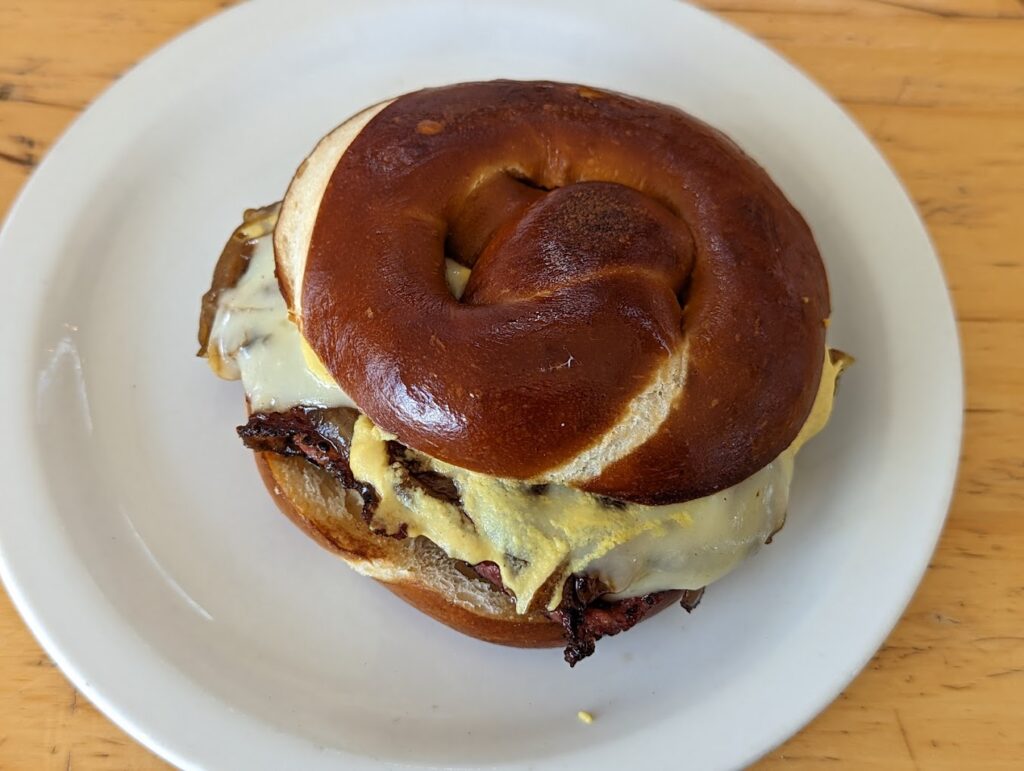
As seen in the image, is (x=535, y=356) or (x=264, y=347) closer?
(x=535, y=356)

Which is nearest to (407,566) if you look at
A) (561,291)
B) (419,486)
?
(419,486)

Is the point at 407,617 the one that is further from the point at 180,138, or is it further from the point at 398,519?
the point at 180,138

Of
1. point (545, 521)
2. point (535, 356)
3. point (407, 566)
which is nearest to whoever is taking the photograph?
point (535, 356)

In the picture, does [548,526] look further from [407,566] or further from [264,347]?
[264,347]

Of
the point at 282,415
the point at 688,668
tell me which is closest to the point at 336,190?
the point at 282,415

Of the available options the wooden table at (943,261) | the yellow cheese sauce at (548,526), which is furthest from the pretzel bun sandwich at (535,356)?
the wooden table at (943,261)

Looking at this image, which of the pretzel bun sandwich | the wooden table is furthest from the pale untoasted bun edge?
the wooden table
